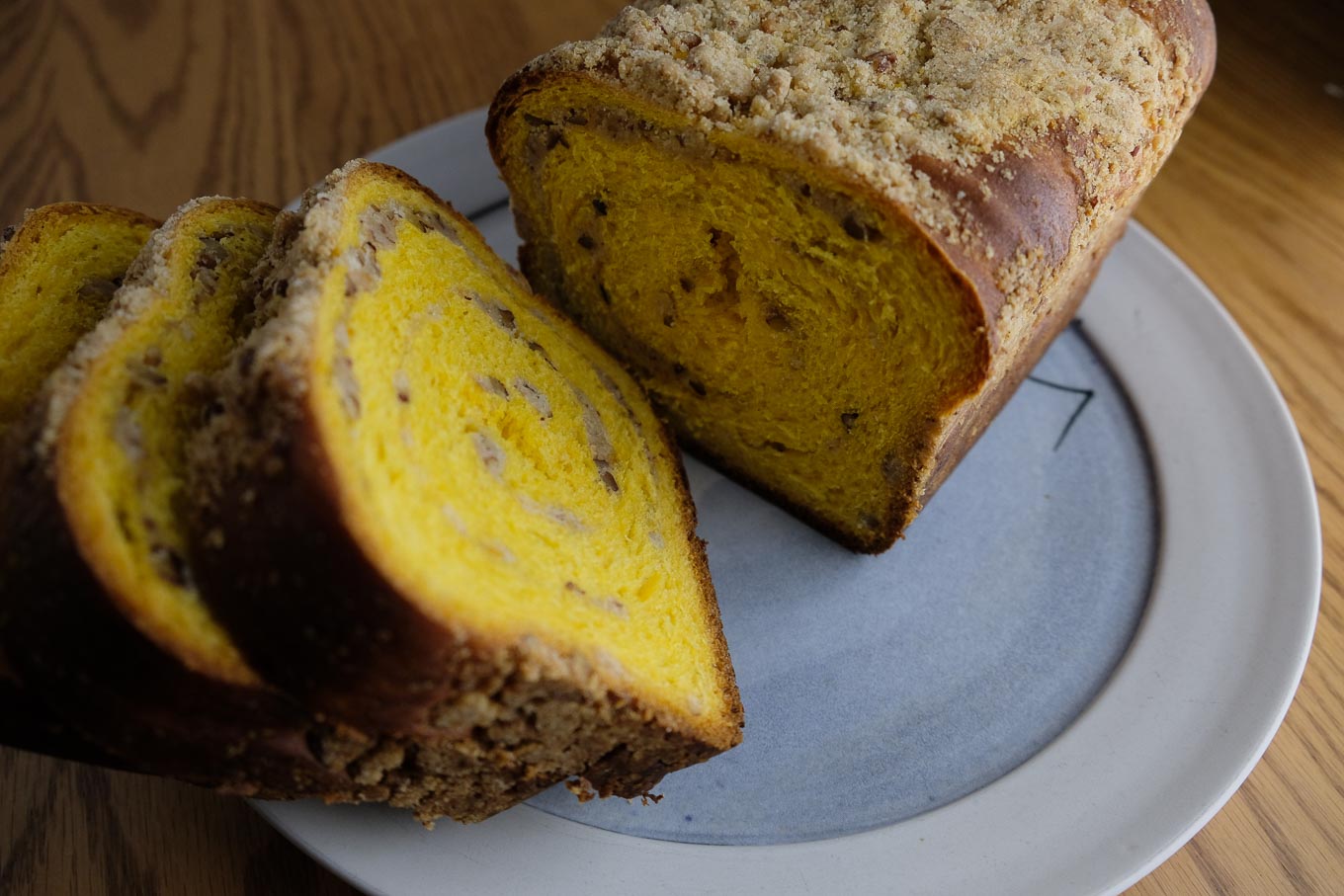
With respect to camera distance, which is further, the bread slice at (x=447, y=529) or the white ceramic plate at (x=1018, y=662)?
the white ceramic plate at (x=1018, y=662)

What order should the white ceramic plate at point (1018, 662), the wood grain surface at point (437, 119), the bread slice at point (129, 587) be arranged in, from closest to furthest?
the bread slice at point (129, 587) → the white ceramic plate at point (1018, 662) → the wood grain surface at point (437, 119)

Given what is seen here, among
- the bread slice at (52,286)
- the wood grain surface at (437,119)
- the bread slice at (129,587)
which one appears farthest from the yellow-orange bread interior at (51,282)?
the wood grain surface at (437,119)

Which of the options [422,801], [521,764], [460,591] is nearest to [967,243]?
[460,591]

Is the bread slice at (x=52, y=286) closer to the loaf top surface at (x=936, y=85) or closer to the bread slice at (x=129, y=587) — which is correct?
the bread slice at (x=129, y=587)


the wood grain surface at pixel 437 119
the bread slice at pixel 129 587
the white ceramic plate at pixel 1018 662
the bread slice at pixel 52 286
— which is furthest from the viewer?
the wood grain surface at pixel 437 119

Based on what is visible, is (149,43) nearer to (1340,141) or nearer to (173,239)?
(173,239)

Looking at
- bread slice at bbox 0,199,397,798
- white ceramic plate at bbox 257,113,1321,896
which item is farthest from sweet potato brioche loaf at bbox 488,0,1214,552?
bread slice at bbox 0,199,397,798
